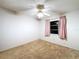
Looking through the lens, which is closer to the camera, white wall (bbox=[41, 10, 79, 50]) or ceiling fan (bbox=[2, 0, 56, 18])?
ceiling fan (bbox=[2, 0, 56, 18])

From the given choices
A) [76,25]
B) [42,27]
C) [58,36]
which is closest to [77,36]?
[76,25]

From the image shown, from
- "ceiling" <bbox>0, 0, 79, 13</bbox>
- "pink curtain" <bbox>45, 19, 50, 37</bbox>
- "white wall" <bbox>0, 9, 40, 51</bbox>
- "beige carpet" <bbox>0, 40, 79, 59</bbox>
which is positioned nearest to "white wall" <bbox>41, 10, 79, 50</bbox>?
"beige carpet" <bbox>0, 40, 79, 59</bbox>

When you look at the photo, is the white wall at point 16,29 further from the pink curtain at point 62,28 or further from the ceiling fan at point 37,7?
the pink curtain at point 62,28

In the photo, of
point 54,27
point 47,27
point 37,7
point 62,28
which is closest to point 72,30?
point 62,28

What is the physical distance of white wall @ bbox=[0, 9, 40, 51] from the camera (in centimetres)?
411

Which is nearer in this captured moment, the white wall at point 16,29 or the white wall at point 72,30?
the white wall at point 72,30

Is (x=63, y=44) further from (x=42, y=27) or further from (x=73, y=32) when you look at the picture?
(x=42, y=27)

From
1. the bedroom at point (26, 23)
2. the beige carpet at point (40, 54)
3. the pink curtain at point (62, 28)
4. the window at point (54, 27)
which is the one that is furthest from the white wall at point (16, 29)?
the pink curtain at point (62, 28)

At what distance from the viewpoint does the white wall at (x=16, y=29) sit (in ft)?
13.5

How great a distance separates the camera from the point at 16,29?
4871 millimetres

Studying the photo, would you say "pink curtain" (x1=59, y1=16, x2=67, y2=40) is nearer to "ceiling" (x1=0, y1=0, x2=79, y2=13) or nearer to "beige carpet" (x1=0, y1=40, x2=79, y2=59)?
"beige carpet" (x1=0, y1=40, x2=79, y2=59)

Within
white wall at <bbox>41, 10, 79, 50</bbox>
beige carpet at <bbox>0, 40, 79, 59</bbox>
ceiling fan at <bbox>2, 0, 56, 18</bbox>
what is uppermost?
ceiling fan at <bbox>2, 0, 56, 18</bbox>

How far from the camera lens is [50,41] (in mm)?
5789

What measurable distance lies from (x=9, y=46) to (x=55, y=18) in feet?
10.9
